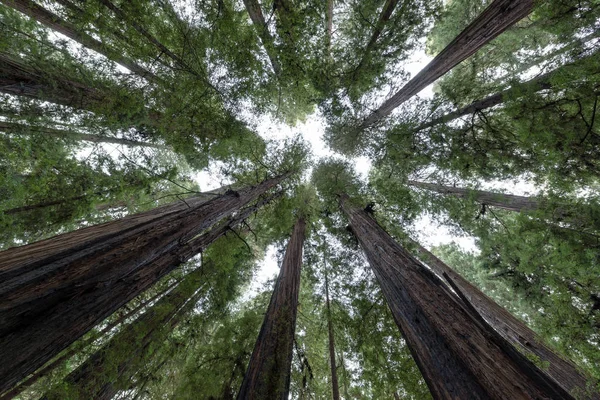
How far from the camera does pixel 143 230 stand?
10.3 feet

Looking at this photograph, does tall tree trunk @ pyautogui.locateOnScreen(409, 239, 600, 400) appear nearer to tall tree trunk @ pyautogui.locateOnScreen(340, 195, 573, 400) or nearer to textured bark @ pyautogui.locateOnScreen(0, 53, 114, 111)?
tall tree trunk @ pyautogui.locateOnScreen(340, 195, 573, 400)

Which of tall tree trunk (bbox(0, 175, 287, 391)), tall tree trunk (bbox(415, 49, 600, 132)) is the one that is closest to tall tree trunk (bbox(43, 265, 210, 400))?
tall tree trunk (bbox(0, 175, 287, 391))

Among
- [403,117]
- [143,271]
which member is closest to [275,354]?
[143,271]

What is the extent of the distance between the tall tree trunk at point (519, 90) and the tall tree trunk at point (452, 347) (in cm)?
312

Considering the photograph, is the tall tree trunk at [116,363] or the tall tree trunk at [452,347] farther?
the tall tree trunk at [116,363]

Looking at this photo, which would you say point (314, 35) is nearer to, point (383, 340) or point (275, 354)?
point (275, 354)

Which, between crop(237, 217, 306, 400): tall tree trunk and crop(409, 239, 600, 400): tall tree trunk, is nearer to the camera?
crop(237, 217, 306, 400): tall tree trunk

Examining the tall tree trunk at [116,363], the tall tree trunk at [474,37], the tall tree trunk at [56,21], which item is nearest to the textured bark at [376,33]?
the tall tree trunk at [474,37]

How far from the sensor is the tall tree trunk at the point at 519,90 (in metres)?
2.89

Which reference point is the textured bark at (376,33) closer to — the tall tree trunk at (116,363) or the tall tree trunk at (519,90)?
the tall tree trunk at (519,90)

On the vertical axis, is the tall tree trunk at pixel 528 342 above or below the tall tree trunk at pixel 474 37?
below

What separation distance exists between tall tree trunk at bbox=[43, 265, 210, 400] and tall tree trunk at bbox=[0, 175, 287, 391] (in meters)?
1.07

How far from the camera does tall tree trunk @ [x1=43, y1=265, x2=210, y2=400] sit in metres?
3.51

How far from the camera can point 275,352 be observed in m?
3.18
